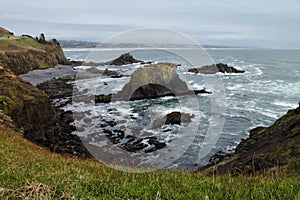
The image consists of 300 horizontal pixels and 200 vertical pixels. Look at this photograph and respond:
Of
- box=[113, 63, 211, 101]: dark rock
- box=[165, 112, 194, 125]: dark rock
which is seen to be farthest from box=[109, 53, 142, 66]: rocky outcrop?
box=[165, 112, 194, 125]: dark rock

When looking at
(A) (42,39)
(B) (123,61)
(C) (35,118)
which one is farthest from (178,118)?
(A) (42,39)

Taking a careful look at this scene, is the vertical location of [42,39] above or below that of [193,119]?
above

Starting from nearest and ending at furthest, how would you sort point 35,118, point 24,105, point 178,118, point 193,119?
point 24,105, point 35,118, point 178,118, point 193,119

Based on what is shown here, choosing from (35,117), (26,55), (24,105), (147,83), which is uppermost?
(26,55)

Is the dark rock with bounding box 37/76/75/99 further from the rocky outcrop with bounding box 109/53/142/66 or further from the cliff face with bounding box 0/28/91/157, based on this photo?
the rocky outcrop with bounding box 109/53/142/66

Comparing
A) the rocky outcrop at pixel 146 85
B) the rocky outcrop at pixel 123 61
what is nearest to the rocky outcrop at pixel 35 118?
the rocky outcrop at pixel 146 85

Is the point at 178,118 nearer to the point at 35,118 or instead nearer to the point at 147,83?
the point at 35,118

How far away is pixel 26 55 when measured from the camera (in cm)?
8638

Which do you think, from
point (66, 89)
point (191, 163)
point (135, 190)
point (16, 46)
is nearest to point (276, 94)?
point (191, 163)

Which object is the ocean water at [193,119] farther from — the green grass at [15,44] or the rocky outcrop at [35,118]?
the green grass at [15,44]

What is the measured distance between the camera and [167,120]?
39.4m

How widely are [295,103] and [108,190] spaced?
5393 centimetres

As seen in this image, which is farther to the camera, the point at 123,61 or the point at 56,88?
the point at 123,61

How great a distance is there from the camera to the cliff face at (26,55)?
257ft
